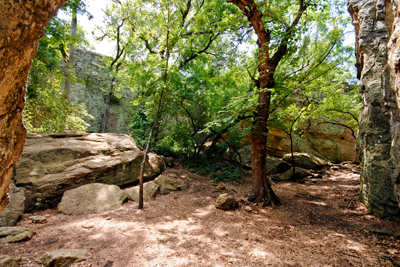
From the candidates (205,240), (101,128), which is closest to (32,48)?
(205,240)

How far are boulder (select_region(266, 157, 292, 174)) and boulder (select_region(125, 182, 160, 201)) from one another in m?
6.43

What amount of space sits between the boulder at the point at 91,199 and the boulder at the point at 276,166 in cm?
748

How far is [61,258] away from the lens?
7.32 ft

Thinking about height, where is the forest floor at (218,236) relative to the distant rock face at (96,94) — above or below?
below

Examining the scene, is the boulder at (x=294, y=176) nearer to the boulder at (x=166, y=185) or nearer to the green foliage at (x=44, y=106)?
the boulder at (x=166, y=185)

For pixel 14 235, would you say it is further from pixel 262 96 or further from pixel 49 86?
pixel 262 96

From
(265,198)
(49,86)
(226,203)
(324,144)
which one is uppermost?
(49,86)

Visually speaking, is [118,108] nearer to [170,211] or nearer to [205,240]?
[170,211]

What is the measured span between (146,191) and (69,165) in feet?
7.53

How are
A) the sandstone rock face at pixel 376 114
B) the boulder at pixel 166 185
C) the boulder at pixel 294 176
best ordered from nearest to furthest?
the sandstone rock face at pixel 376 114
the boulder at pixel 166 185
the boulder at pixel 294 176

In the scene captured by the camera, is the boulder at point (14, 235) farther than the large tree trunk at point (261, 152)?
No

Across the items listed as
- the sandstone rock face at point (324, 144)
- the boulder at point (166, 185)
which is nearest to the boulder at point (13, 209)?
the boulder at point (166, 185)

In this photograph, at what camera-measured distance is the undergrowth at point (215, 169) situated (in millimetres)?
7576

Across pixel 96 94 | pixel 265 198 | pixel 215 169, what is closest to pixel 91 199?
pixel 265 198
